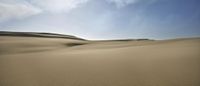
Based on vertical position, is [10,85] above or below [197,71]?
below

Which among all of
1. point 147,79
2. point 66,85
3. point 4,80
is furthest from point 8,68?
point 147,79

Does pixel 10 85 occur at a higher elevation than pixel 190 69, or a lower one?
lower

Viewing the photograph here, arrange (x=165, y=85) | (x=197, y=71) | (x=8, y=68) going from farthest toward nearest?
(x=8, y=68) → (x=197, y=71) → (x=165, y=85)

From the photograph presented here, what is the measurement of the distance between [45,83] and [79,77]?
0.35m

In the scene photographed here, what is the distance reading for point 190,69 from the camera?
189 centimetres

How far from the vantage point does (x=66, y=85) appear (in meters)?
1.58

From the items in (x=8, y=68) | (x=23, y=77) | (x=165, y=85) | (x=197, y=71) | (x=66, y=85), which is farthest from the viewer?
(x=8, y=68)

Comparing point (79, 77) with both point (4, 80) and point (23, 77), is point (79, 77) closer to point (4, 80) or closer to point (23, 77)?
point (23, 77)

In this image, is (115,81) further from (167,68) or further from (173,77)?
(167,68)

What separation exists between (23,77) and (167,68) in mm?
1614

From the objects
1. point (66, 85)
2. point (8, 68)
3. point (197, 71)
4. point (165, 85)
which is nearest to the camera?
point (165, 85)

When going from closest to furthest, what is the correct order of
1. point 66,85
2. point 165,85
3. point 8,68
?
point 165,85 < point 66,85 < point 8,68

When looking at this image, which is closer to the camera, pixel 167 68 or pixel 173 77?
pixel 173 77

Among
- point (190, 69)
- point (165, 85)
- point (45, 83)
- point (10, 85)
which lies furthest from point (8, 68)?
point (190, 69)
